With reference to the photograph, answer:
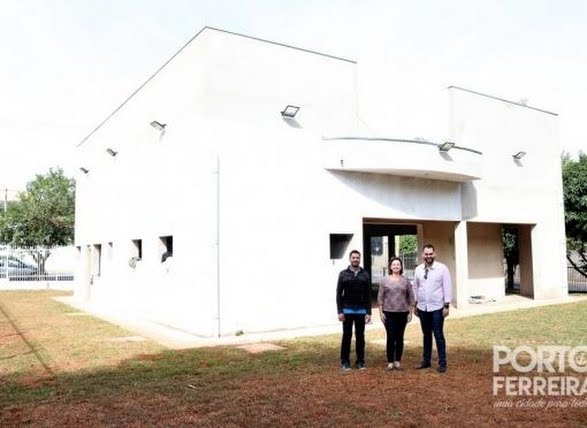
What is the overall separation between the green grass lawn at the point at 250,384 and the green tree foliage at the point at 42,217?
2165 cm

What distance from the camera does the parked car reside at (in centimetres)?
2811

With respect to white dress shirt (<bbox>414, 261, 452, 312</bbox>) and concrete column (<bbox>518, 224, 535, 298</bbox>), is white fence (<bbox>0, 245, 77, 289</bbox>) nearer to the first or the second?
concrete column (<bbox>518, 224, 535, 298</bbox>)

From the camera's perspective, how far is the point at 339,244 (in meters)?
14.0

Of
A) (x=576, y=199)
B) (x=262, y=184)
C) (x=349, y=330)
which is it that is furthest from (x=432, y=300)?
(x=576, y=199)

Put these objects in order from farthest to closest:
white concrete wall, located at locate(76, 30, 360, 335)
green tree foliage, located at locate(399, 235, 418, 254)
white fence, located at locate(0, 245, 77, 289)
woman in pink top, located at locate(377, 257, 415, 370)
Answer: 1. green tree foliage, located at locate(399, 235, 418, 254)
2. white fence, located at locate(0, 245, 77, 289)
3. white concrete wall, located at locate(76, 30, 360, 335)
4. woman in pink top, located at locate(377, 257, 415, 370)

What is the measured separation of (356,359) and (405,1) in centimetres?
820

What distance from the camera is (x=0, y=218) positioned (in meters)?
32.9

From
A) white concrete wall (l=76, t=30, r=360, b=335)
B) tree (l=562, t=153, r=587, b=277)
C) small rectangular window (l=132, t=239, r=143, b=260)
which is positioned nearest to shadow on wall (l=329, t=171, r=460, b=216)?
white concrete wall (l=76, t=30, r=360, b=335)

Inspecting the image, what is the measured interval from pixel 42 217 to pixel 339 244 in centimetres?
2402

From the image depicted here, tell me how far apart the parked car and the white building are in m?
13.4

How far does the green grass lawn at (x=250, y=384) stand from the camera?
5691mm

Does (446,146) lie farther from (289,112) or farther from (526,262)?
(526,262)

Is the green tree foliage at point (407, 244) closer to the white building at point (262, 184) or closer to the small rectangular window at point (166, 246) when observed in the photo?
the white building at point (262, 184)

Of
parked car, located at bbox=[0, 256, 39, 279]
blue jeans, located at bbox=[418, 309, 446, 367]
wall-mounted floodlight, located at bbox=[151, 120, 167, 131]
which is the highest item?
wall-mounted floodlight, located at bbox=[151, 120, 167, 131]
